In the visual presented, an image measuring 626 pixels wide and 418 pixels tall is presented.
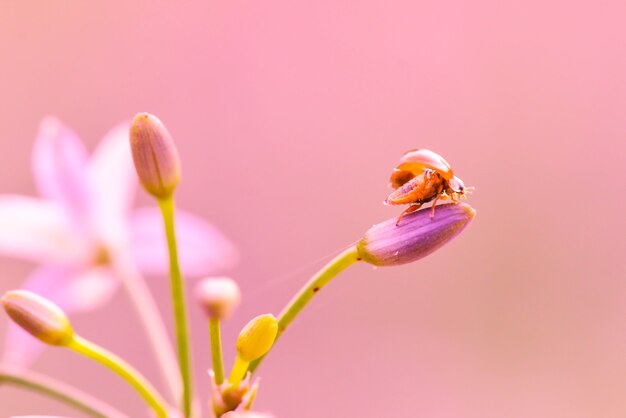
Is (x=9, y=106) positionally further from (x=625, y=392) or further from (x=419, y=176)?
(x=419, y=176)

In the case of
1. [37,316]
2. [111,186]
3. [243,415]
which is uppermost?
[111,186]

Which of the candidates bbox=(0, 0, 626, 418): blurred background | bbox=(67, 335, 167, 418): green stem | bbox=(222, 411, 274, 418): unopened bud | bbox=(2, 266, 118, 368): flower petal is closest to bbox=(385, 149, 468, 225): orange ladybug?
bbox=(222, 411, 274, 418): unopened bud

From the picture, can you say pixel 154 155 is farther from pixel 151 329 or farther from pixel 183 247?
Result: pixel 183 247

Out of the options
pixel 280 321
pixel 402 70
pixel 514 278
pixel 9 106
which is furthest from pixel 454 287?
pixel 280 321

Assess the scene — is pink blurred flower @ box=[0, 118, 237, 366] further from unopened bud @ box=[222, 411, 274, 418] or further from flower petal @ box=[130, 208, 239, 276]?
unopened bud @ box=[222, 411, 274, 418]

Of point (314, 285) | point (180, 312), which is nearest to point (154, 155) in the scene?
point (180, 312)
